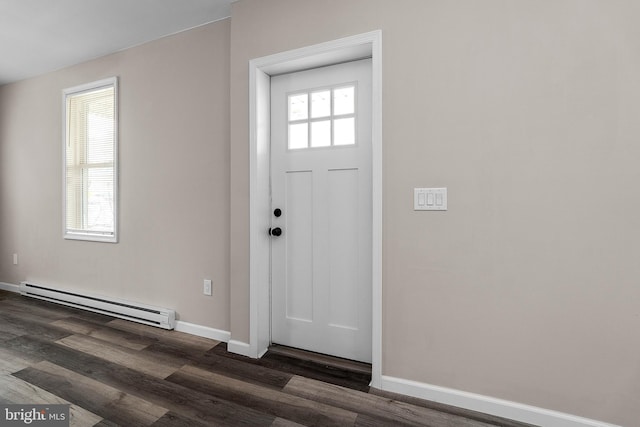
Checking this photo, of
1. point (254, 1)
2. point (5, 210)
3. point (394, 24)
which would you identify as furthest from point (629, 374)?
point (5, 210)

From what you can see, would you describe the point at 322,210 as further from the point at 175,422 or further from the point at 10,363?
the point at 10,363

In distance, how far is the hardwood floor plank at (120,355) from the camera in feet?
6.53

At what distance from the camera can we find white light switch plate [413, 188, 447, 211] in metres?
1.66

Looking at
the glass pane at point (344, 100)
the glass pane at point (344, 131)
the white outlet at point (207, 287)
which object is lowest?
the white outlet at point (207, 287)

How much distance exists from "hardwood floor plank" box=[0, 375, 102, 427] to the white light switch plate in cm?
204

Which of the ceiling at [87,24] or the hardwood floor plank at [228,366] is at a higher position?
the ceiling at [87,24]

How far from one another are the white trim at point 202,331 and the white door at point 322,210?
45 centimetres

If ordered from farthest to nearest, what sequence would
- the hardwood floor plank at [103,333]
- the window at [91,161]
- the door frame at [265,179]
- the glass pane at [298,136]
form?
the window at [91,161] < the hardwood floor plank at [103,333] < the glass pane at [298,136] < the door frame at [265,179]

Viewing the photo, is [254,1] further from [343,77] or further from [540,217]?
[540,217]

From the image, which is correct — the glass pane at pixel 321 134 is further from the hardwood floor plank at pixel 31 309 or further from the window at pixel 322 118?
the hardwood floor plank at pixel 31 309

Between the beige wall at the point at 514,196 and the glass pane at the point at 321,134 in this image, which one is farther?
the glass pane at the point at 321,134

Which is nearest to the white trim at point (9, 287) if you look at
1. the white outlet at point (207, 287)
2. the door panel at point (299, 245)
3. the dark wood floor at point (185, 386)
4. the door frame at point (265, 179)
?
the dark wood floor at point (185, 386)

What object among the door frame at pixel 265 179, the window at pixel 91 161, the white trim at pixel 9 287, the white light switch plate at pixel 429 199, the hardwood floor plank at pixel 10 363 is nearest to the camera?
the white light switch plate at pixel 429 199

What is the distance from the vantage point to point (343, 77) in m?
2.07
